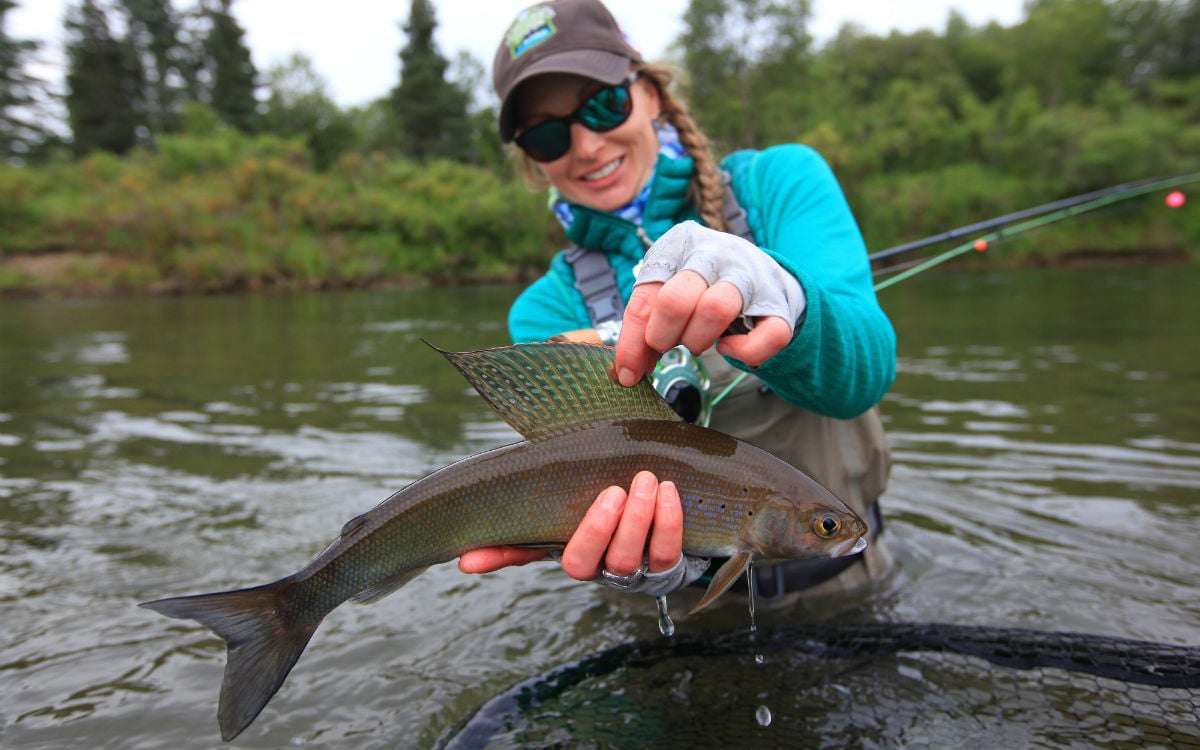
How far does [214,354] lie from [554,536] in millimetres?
13157

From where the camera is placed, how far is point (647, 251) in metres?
2.09

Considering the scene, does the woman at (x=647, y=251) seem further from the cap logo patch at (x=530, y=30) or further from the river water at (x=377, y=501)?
the river water at (x=377, y=501)

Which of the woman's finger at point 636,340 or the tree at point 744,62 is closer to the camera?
the woman's finger at point 636,340

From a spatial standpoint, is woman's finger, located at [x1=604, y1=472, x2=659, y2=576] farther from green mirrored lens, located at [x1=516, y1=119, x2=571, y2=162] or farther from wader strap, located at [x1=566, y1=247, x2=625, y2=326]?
green mirrored lens, located at [x1=516, y1=119, x2=571, y2=162]

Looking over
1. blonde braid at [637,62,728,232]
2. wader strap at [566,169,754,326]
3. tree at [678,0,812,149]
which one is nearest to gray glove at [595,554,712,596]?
wader strap at [566,169,754,326]

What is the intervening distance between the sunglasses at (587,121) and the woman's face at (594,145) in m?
0.02

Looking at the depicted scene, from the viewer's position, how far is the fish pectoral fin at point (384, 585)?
83.0 inches

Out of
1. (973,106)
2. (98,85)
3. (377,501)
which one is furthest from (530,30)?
(98,85)

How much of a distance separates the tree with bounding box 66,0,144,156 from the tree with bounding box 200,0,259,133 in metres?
5.27

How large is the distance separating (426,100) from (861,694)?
200 feet

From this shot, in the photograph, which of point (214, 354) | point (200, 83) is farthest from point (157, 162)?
point (214, 354)

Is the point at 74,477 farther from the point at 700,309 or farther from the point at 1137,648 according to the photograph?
the point at 1137,648

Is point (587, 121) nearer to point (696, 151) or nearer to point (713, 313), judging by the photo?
point (696, 151)

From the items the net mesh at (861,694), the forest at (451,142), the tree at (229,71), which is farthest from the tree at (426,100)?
the net mesh at (861,694)
